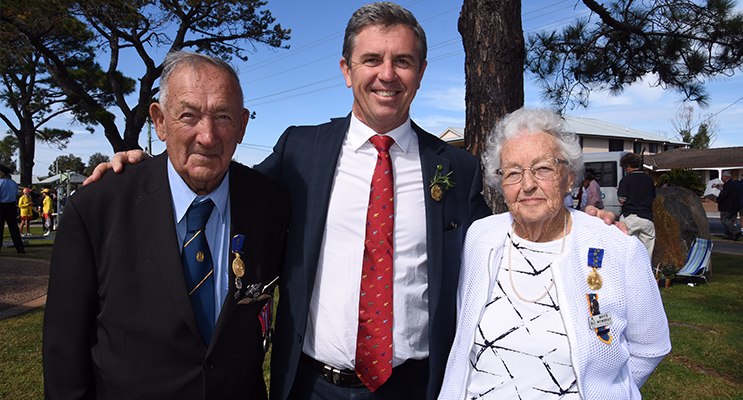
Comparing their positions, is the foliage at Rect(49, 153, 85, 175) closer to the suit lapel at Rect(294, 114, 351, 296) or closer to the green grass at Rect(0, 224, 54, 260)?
the green grass at Rect(0, 224, 54, 260)

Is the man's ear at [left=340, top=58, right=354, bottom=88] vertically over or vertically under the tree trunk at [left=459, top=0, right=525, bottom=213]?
under

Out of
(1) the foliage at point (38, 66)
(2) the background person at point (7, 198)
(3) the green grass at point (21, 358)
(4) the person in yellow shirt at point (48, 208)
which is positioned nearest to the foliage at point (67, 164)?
(1) the foliage at point (38, 66)

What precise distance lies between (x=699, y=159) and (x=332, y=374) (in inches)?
1576

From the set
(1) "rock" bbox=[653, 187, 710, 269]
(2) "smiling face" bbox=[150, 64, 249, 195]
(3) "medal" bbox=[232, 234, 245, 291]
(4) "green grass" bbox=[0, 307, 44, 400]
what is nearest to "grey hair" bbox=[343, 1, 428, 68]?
(2) "smiling face" bbox=[150, 64, 249, 195]

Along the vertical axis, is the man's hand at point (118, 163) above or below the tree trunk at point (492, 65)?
below

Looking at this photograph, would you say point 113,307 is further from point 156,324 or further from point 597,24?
point 597,24

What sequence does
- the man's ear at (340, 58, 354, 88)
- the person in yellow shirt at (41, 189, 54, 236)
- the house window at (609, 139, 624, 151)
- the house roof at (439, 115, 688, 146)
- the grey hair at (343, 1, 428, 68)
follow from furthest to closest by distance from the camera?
the house window at (609, 139, 624, 151), the house roof at (439, 115, 688, 146), the person in yellow shirt at (41, 189, 54, 236), the man's ear at (340, 58, 354, 88), the grey hair at (343, 1, 428, 68)

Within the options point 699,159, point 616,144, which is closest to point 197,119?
point 616,144

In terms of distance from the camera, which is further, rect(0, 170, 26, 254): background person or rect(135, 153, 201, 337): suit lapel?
rect(0, 170, 26, 254): background person

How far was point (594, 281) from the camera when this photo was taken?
171 cm

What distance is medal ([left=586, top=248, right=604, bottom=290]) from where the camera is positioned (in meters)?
1.70

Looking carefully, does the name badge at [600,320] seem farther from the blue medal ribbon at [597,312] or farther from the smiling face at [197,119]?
the smiling face at [197,119]

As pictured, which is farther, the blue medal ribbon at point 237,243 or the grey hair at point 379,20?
the grey hair at point 379,20

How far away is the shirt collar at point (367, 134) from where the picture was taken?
6.71 feet
